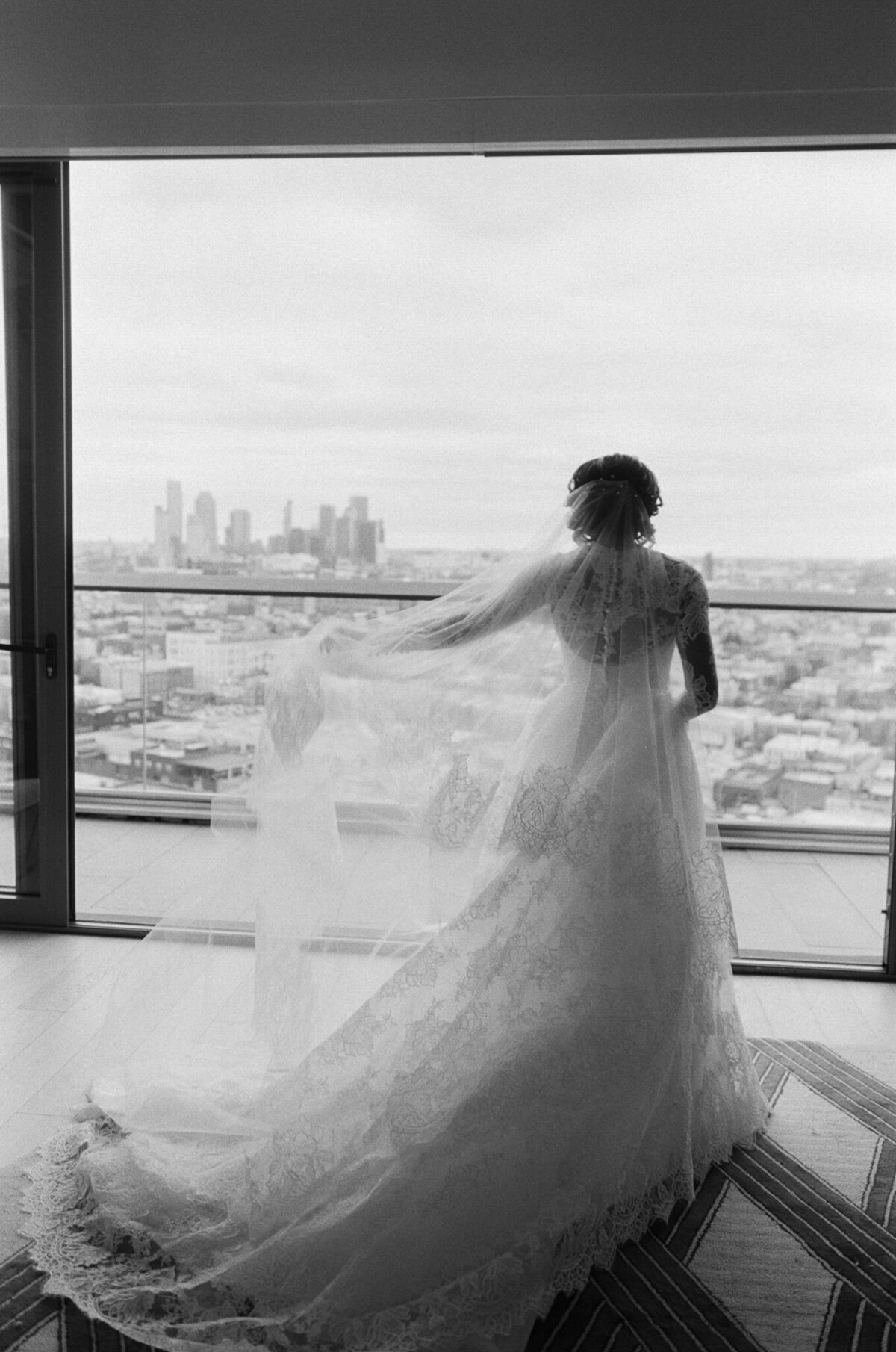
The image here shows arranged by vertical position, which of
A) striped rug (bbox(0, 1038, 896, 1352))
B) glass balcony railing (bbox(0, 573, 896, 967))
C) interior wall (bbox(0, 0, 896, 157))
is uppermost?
interior wall (bbox(0, 0, 896, 157))

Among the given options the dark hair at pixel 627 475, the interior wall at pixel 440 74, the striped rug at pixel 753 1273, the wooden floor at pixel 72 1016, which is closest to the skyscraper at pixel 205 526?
the interior wall at pixel 440 74

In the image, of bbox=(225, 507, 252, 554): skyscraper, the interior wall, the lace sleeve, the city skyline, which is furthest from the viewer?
bbox=(225, 507, 252, 554): skyscraper

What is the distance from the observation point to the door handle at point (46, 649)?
412 centimetres

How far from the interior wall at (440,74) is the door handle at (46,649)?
1607 mm

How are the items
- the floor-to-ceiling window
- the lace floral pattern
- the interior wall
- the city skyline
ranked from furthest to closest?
the city skyline < the floor-to-ceiling window < the interior wall < the lace floral pattern

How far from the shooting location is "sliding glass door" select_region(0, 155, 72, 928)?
3969mm

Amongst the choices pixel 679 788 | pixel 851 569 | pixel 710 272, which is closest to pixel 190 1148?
pixel 679 788

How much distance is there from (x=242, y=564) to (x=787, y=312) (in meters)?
2.11

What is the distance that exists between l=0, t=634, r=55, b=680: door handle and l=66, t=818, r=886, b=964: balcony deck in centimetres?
74

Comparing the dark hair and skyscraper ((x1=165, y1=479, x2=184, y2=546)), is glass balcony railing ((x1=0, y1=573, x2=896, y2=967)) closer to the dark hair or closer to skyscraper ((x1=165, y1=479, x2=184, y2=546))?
skyscraper ((x1=165, y1=479, x2=184, y2=546))

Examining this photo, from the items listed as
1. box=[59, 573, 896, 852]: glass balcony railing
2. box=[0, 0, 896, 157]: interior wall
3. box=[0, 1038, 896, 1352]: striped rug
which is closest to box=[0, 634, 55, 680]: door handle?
box=[59, 573, 896, 852]: glass balcony railing

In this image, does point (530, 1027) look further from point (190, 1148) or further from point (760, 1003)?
point (760, 1003)

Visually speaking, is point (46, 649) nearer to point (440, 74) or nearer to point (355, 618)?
Result: point (355, 618)

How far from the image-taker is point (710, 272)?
3.89 meters
